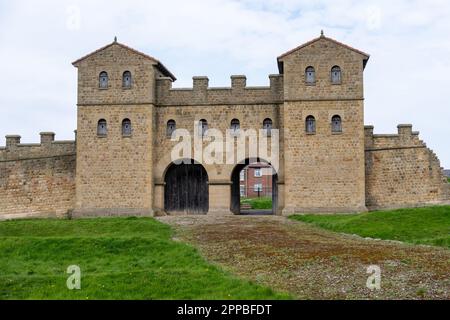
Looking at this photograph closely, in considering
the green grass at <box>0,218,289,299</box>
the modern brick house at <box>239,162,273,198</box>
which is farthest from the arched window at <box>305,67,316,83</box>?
the modern brick house at <box>239,162,273,198</box>

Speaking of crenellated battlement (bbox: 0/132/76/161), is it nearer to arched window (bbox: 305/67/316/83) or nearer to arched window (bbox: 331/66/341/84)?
arched window (bbox: 305/67/316/83)

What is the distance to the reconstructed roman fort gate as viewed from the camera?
33.4m

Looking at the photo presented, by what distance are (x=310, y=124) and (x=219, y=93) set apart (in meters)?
5.74

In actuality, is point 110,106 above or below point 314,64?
below

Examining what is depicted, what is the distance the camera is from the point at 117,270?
1648 centimetres

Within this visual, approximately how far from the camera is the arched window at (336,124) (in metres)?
33.5

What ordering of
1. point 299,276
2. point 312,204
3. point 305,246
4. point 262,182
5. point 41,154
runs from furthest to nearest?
point 262,182, point 41,154, point 312,204, point 305,246, point 299,276

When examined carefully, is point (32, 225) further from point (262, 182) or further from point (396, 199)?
point (262, 182)

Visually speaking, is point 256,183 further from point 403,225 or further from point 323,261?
point 323,261

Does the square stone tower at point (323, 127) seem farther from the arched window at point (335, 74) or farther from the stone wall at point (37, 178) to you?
the stone wall at point (37, 178)

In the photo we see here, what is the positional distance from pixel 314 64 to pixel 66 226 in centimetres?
1651
